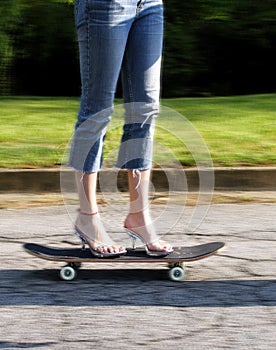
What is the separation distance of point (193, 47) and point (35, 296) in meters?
10.1

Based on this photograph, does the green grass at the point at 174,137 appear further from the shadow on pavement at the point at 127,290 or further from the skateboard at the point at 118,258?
the shadow on pavement at the point at 127,290

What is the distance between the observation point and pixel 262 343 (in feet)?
13.8

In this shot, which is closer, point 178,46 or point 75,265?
point 75,265

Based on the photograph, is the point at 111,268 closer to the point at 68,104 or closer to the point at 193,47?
the point at 68,104

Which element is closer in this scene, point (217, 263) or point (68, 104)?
point (217, 263)

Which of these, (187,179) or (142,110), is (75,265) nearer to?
(142,110)

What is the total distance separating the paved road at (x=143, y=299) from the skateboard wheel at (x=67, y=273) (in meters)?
0.06

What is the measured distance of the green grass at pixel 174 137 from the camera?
27.6 feet

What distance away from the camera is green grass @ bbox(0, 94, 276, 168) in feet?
27.6

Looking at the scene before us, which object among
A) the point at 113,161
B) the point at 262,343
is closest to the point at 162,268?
the point at 113,161

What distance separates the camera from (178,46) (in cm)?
1450

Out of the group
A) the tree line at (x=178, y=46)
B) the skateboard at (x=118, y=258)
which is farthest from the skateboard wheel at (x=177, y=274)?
the tree line at (x=178, y=46)

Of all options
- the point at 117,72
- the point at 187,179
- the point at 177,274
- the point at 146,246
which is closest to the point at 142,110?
the point at 117,72

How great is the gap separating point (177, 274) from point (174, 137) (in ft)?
5.14
